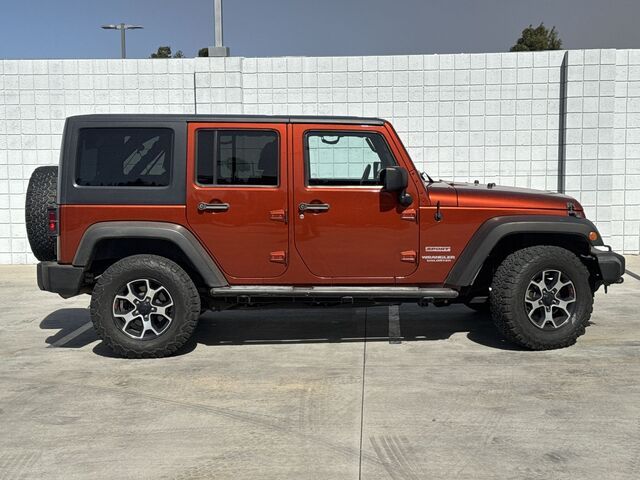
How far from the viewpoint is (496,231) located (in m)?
5.56

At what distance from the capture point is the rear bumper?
18.1 feet

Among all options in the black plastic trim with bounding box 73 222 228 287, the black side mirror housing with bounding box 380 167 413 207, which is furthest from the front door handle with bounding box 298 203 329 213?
the black plastic trim with bounding box 73 222 228 287

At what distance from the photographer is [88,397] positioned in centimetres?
475

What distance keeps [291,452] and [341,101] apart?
25.1ft

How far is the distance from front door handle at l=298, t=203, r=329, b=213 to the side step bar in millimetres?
638

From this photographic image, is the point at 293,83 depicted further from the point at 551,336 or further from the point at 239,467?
the point at 239,467

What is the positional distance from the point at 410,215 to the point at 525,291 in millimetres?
1115

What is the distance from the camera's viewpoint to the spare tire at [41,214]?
229 inches

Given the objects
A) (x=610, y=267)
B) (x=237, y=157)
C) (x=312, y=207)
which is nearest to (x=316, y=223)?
(x=312, y=207)

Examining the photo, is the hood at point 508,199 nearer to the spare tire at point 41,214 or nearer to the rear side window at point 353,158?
the rear side window at point 353,158

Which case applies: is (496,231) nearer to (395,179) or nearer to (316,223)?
(395,179)

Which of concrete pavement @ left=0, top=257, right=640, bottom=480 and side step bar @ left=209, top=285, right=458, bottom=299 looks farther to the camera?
side step bar @ left=209, top=285, right=458, bottom=299

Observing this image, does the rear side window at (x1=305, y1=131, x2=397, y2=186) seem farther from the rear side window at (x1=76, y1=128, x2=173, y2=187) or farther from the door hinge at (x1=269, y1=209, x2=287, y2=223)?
the rear side window at (x1=76, y1=128, x2=173, y2=187)

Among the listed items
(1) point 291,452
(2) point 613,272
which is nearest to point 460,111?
(2) point 613,272
